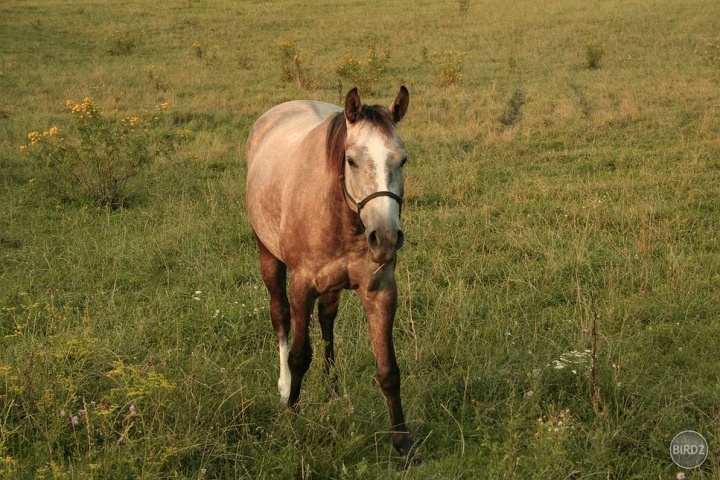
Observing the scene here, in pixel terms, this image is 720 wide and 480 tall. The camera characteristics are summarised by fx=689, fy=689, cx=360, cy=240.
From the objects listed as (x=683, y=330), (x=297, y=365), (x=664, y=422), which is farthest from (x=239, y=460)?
(x=683, y=330)

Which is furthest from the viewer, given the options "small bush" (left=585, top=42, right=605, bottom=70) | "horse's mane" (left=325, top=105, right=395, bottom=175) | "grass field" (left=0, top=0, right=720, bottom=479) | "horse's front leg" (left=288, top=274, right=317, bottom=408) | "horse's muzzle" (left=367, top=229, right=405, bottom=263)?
"small bush" (left=585, top=42, right=605, bottom=70)

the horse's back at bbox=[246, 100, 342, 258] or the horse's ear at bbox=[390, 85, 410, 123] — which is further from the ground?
the horse's ear at bbox=[390, 85, 410, 123]

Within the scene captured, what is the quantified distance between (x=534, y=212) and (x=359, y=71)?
27.6 feet

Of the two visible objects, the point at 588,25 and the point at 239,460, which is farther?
the point at 588,25

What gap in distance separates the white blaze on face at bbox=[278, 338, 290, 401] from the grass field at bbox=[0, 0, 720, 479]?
9 centimetres

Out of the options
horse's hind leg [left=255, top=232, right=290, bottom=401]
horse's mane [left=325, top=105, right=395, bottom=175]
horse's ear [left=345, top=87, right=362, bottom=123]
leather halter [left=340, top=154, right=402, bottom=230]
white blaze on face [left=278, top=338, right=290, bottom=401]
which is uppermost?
horse's ear [left=345, top=87, right=362, bottom=123]

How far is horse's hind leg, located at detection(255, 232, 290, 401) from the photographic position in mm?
4270

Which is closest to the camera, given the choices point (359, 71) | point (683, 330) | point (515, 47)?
point (683, 330)

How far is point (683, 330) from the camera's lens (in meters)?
4.53

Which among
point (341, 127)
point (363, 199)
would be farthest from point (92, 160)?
point (363, 199)

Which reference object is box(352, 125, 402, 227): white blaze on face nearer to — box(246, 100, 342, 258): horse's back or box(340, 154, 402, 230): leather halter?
box(340, 154, 402, 230): leather halter

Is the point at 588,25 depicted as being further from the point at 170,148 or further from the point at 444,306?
the point at 444,306

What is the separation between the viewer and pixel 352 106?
3.16 meters

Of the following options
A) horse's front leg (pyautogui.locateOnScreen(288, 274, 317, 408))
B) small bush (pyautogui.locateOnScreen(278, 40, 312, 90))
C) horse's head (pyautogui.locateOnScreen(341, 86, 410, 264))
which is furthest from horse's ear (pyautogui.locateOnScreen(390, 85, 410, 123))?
small bush (pyautogui.locateOnScreen(278, 40, 312, 90))
